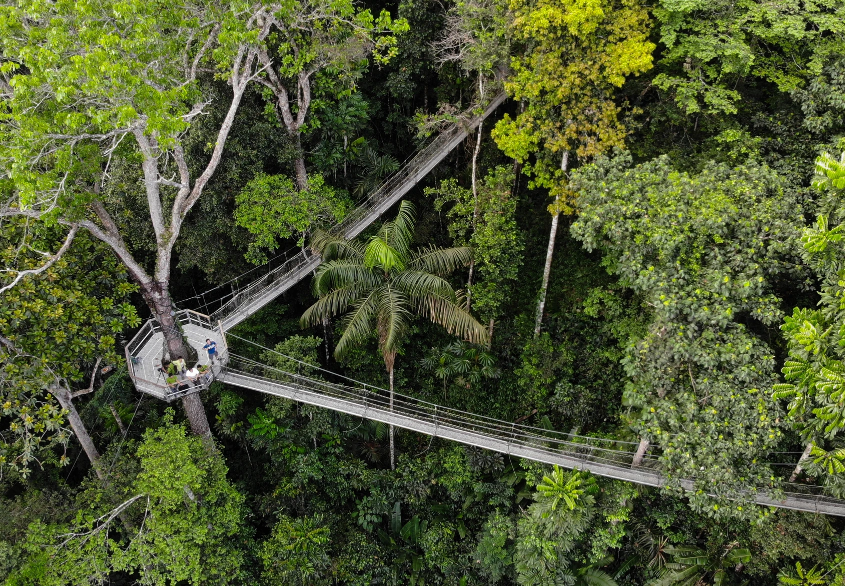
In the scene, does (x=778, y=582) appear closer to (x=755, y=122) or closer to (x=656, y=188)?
(x=656, y=188)

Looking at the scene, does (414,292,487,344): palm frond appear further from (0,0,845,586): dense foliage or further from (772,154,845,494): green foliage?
(772,154,845,494): green foliage

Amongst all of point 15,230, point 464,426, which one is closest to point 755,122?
point 464,426

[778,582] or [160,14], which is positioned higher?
[160,14]

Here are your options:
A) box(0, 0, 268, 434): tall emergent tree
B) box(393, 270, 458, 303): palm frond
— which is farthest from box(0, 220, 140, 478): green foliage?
box(393, 270, 458, 303): palm frond

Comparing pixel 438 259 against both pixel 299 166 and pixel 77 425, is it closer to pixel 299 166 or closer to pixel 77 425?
pixel 299 166

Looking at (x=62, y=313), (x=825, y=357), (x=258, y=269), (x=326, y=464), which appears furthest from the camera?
(x=258, y=269)

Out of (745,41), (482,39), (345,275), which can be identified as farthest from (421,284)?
(745,41)

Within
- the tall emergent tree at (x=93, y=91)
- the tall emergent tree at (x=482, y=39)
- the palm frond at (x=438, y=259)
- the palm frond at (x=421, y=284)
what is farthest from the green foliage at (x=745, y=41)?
the tall emergent tree at (x=93, y=91)
